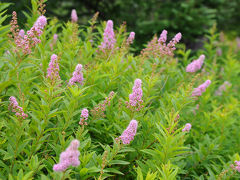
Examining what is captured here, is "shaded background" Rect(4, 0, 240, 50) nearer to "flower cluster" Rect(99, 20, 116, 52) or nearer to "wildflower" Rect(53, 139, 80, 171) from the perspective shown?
"flower cluster" Rect(99, 20, 116, 52)

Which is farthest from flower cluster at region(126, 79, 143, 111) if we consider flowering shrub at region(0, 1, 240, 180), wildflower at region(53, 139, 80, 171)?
wildflower at region(53, 139, 80, 171)

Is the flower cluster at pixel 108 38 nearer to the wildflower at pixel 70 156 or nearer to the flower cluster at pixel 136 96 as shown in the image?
the flower cluster at pixel 136 96

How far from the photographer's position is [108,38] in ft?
11.8

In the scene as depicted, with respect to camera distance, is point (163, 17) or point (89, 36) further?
point (163, 17)

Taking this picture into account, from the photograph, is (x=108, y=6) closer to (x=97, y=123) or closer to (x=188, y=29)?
(x=188, y=29)

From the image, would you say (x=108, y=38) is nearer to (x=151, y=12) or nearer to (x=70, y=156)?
(x=70, y=156)

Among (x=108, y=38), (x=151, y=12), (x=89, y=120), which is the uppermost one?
(x=151, y=12)

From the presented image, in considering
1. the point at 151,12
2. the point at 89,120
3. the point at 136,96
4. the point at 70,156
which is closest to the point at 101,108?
the point at 89,120

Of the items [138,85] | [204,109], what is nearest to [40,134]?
[138,85]

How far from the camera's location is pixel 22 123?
2119 millimetres

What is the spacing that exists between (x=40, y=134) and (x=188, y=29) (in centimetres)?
809

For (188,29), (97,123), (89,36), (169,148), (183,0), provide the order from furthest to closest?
A: (183,0) → (188,29) → (89,36) → (97,123) → (169,148)

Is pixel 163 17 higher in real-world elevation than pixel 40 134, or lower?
higher

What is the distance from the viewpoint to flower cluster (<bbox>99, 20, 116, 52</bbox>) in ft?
11.6
